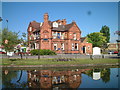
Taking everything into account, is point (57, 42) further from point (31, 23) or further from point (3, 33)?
point (3, 33)

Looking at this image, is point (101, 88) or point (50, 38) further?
point (50, 38)

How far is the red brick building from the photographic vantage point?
42.3 metres

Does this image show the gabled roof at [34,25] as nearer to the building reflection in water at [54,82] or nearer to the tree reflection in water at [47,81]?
the tree reflection in water at [47,81]

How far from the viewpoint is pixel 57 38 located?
145 ft

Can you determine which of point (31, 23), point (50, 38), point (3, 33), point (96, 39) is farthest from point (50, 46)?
point (96, 39)

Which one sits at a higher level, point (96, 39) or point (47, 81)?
point (96, 39)

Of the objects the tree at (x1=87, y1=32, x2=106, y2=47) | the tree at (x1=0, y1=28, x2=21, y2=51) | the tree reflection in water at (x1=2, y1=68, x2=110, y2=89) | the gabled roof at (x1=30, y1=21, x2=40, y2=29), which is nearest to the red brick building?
the gabled roof at (x1=30, y1=21, x2=40, y2=29)

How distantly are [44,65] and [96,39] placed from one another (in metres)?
62.8

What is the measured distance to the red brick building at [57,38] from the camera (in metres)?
42.3

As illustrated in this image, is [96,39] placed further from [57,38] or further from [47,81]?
[47,81]

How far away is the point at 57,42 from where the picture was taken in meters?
43.9

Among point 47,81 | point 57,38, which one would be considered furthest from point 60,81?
point 57,38

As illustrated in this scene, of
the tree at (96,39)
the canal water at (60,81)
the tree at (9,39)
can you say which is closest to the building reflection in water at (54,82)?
the canal water at (60,81)

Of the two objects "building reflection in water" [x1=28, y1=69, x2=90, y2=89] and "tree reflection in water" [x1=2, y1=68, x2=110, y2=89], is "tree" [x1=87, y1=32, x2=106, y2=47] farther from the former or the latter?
"building reflection in water" [x1=28, y1=69, x2=90, y2=89]
